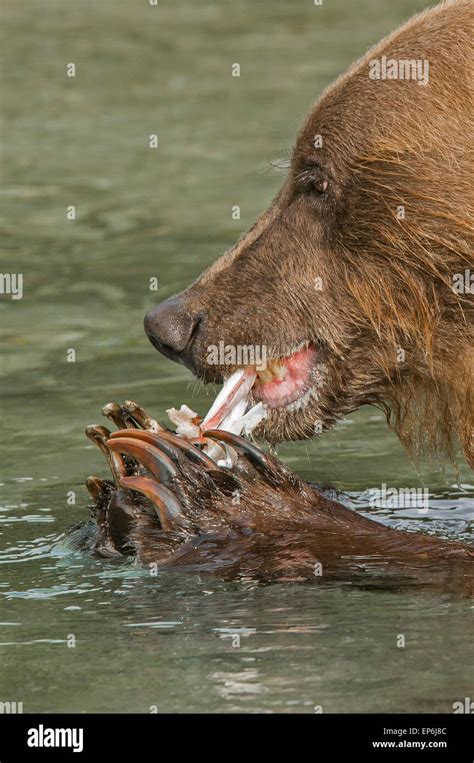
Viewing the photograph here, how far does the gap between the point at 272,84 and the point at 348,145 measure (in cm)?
1280

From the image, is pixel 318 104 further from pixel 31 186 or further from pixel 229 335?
pixel 31 186

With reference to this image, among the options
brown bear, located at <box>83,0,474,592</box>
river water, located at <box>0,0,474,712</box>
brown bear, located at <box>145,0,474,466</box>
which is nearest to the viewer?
river water, located at <box>0,0,474,712</box>

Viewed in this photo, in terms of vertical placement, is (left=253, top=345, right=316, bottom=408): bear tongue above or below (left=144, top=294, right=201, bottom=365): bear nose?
below

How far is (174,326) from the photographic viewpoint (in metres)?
7.37

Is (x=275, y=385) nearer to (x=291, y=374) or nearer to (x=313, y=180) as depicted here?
(x=291, y=374)

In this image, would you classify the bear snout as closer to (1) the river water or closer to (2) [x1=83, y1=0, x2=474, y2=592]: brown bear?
(2) [x1=83, y1=0, x2=474, y2=592]: brown bear

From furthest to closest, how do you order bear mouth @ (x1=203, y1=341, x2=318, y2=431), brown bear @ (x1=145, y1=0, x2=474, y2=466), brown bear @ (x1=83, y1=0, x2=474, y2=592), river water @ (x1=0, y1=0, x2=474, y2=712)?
bear mouth @ (x1=203, y1=341, x2=318, y2=431) → brown bear @ (x1=145, y1=0, x2=474, y2=466) → brown bear @ (x1=83, y1=0, x2=474, y2=592) → river water @ (x1=0, y1=0, x2=474, y2=712)

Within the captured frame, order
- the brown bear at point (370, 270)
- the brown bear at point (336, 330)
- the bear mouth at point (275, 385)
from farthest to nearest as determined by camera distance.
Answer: the bear mouth at point (275, 385) → the brown bear at point (370, 270) → the brown bear at point (336, 330)

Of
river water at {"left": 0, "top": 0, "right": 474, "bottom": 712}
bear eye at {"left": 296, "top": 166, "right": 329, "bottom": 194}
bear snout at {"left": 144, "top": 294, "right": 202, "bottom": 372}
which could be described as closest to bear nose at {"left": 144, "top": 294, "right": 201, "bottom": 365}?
bear snout at {"left": 144, "top": 294, "right": 202, "bottom": 372}

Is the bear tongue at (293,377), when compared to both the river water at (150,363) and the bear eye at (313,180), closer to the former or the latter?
the bear eye at (313,180)

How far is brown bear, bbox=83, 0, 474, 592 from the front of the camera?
22.9 ft

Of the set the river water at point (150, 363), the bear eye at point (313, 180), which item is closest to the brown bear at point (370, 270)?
the bear eye at point (313, 180)

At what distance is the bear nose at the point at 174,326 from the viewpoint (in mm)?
7363

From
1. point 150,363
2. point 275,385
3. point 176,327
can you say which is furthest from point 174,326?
point 150,363
